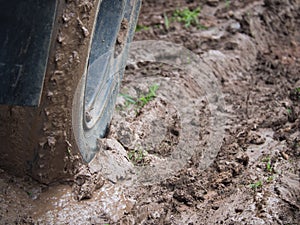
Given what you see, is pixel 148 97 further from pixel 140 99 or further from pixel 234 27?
pixel 234 27

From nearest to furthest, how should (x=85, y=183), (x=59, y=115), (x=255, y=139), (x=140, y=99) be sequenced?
1. (x=59, y=115)
2. (x=85, y=183)
3. (x=255, y=139)
4. (x=140, y=99)

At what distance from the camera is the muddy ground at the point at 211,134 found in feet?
7.66

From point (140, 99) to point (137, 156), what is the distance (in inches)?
21.5

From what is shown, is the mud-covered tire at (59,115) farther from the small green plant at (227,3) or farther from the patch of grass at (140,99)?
the small green plant at (227,3)

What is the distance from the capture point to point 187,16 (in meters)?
4.08

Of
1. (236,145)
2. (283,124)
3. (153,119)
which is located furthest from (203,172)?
(283,124)

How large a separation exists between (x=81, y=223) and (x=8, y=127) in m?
0.52

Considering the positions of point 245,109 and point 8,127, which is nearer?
point 8,127

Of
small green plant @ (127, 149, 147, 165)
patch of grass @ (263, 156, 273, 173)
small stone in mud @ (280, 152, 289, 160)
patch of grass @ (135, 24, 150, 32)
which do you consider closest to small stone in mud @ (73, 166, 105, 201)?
small green plant @ (127, 149, 147, 165)

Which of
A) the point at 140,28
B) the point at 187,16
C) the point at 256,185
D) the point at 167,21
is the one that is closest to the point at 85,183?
the point at 256,185

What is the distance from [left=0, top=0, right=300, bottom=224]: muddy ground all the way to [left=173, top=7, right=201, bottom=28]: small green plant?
0.04 m

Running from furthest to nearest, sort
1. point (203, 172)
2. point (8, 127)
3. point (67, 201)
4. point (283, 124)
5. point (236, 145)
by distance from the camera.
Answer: point (283, 124) → point (236, 145) → point (203, 172) → point (67, 201) → point (8, 127)

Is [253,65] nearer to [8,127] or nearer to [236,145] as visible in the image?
[236,145]

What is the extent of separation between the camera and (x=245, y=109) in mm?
3287
